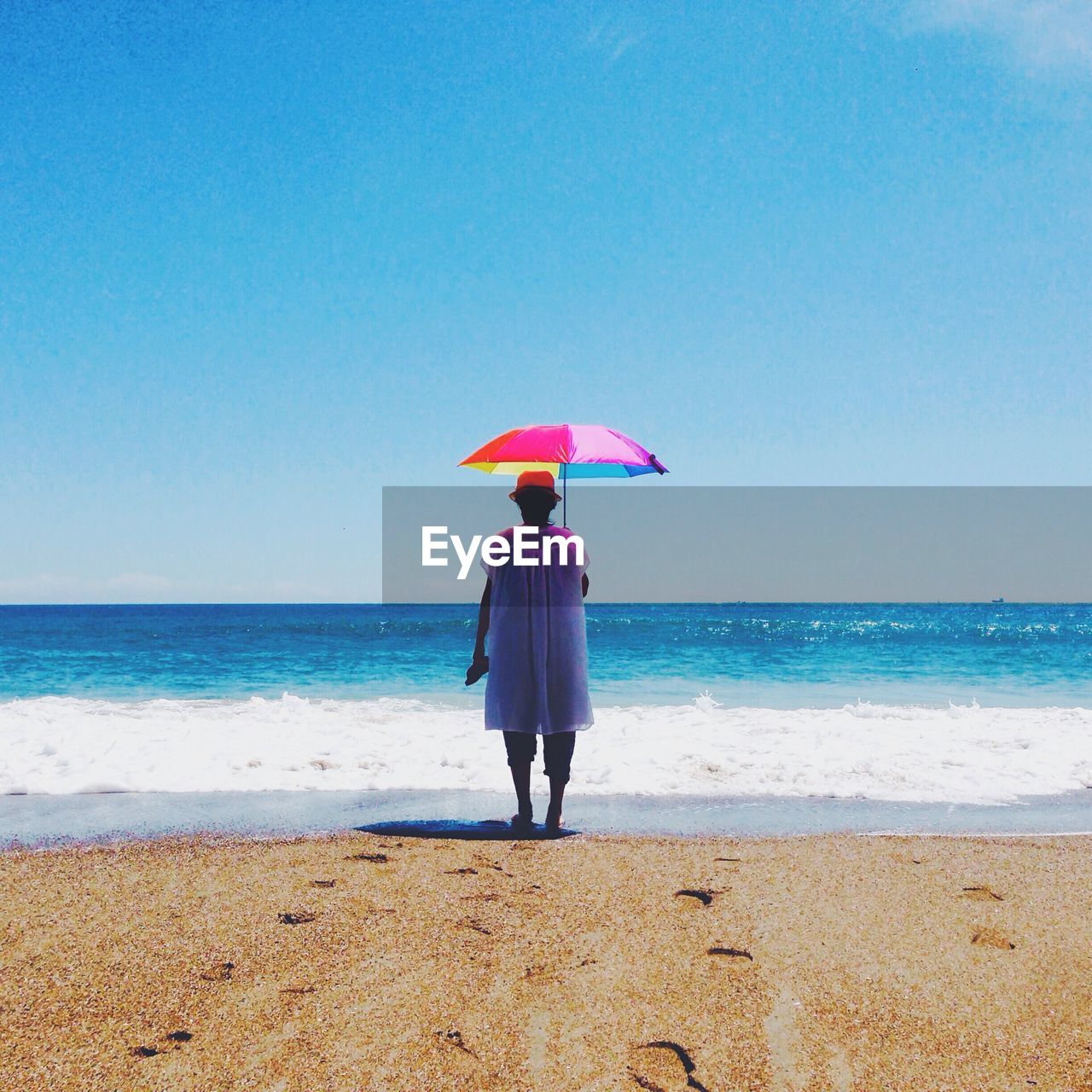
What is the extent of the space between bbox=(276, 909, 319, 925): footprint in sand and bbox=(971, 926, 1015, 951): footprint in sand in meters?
2.62

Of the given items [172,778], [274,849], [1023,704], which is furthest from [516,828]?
[1023,704]

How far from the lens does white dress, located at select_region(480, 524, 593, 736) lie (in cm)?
487

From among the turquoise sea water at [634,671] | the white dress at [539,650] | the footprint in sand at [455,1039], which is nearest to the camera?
the footprint in sand at [455,1039]

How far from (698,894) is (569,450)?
2.79 m

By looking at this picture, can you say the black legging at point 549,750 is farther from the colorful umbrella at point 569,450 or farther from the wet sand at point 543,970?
the colorful umbrella at point 569,450

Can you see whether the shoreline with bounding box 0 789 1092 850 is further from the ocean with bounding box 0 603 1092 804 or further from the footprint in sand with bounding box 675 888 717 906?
the footprint in sand with bounding box 675 888 717 906

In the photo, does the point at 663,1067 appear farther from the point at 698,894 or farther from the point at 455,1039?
the point at 698,894

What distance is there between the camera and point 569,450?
5246mm

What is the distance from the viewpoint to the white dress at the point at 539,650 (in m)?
4.87

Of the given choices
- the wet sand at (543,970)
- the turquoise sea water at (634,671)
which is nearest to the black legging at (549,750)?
the wet sand at (543,970)

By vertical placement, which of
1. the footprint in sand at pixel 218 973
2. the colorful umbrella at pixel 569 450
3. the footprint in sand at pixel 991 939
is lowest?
the footprint in sand at pixel 991 939

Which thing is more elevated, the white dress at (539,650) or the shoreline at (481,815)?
the white dress at (539,650)

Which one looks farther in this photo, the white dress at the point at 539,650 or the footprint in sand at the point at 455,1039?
the white dress at the point at 539,650

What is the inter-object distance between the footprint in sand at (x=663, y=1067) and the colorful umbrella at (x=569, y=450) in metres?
3.46
